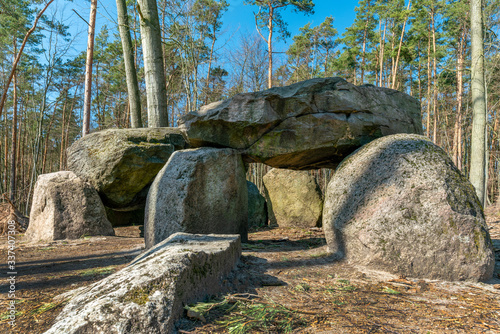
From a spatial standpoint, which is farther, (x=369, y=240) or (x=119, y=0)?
(x=119, y=0)

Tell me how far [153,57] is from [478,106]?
6946 millimetres

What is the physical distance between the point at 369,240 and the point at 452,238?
779 mm

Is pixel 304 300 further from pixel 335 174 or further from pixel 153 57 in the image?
pixel 153 57

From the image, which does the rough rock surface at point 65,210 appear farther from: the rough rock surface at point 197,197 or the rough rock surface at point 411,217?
the rough rock surface at point 411,217

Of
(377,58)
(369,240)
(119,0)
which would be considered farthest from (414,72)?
(369,240)

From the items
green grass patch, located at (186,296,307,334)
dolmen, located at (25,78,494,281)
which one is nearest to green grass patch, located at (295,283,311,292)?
green grass patch, located at (186,296,307,334)

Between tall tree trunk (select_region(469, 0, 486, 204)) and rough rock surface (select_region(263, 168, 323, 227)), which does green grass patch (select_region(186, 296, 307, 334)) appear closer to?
rough rock surface (select_region(263, 168, 323, 227))

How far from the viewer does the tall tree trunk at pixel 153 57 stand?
6172 millimetres

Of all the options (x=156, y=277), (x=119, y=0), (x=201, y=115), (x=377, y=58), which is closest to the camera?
(x=156, y=277)

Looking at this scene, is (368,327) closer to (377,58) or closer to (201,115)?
(201,115)

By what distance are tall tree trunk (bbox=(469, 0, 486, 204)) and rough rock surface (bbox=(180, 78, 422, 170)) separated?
2.45 meters

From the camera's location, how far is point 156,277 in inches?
71.3

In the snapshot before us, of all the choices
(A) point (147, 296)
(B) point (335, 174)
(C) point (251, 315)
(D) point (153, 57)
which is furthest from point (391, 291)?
(D) point (153, 57)

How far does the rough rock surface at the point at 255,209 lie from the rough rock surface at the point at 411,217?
4892 millimetres
